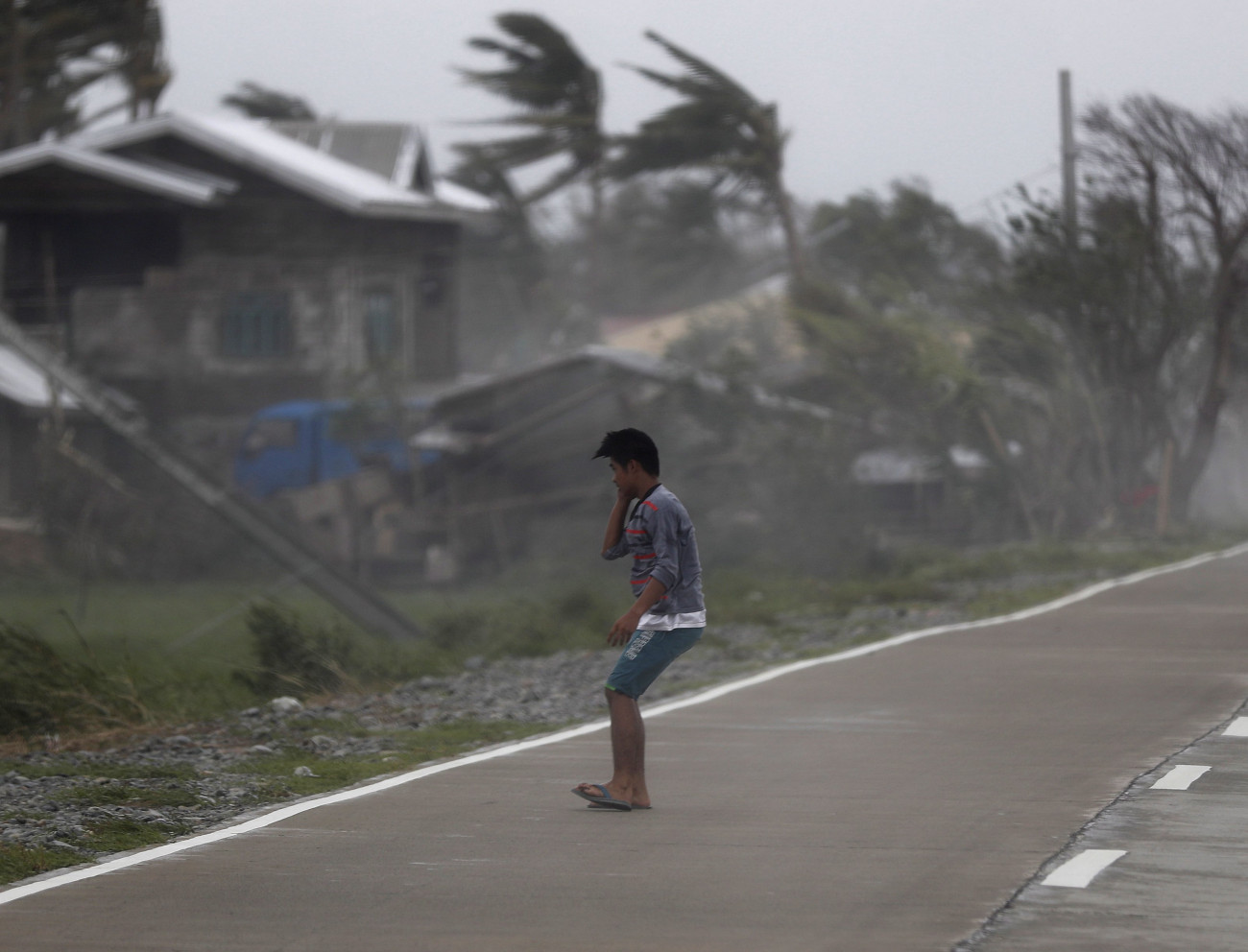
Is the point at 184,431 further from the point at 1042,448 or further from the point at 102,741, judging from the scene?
the point at 102,741

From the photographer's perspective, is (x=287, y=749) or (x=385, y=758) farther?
(x=287, y=749)

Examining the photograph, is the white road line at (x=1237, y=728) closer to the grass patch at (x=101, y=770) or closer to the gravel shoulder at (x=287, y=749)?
the gravel shoulder at (x=287, y=749)

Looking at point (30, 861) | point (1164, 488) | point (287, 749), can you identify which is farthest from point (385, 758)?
point (1164, 488)

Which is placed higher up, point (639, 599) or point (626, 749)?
point (639, 599)

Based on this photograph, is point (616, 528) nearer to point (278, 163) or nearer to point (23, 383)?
point (23, 383)

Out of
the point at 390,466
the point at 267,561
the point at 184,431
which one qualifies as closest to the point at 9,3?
the point at 184,431

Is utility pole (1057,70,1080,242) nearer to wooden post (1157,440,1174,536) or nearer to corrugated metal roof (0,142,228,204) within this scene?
wooden post (1157,440,1174,536)

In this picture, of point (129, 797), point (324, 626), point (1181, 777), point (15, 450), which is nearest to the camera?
point (1181, 777)

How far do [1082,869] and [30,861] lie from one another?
13.7 feet

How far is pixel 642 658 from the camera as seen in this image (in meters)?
7.96

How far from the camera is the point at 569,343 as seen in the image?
63.9 metres

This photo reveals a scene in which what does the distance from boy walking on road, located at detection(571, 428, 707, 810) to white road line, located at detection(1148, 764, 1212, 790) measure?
236 cm

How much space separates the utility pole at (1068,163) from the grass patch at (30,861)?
26152 mm

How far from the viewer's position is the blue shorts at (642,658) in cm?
796
